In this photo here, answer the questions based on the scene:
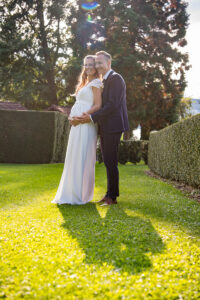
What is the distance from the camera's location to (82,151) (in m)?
4.96

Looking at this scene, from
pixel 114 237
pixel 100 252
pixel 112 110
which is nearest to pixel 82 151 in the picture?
pixel 112 110

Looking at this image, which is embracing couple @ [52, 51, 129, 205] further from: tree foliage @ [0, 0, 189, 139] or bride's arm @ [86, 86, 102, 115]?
tree foliage @ [0, 0, 189, 139]

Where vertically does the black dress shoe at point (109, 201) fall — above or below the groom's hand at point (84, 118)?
below

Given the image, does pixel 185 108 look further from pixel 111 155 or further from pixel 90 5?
pixel 111 155

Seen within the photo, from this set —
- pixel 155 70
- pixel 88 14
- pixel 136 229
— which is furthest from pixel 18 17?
pixel 136 229

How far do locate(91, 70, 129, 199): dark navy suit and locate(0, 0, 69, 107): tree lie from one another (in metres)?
21.3

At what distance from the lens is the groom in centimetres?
481

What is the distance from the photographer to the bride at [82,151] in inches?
195

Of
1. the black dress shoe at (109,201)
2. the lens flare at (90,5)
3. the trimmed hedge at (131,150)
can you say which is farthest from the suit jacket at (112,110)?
the lens flare at (90,5)

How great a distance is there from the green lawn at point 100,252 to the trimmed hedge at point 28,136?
10.7 meters

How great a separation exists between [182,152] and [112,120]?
312 cm

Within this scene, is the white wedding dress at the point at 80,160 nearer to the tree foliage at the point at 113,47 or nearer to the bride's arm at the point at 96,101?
the bride's arm at the point at 96,101

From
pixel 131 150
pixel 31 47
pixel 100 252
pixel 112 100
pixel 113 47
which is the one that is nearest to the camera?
pixel 100 252

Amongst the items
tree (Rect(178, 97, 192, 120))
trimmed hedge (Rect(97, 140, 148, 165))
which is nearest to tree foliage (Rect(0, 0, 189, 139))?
tree (Rect(178, 97, 192, 120))
